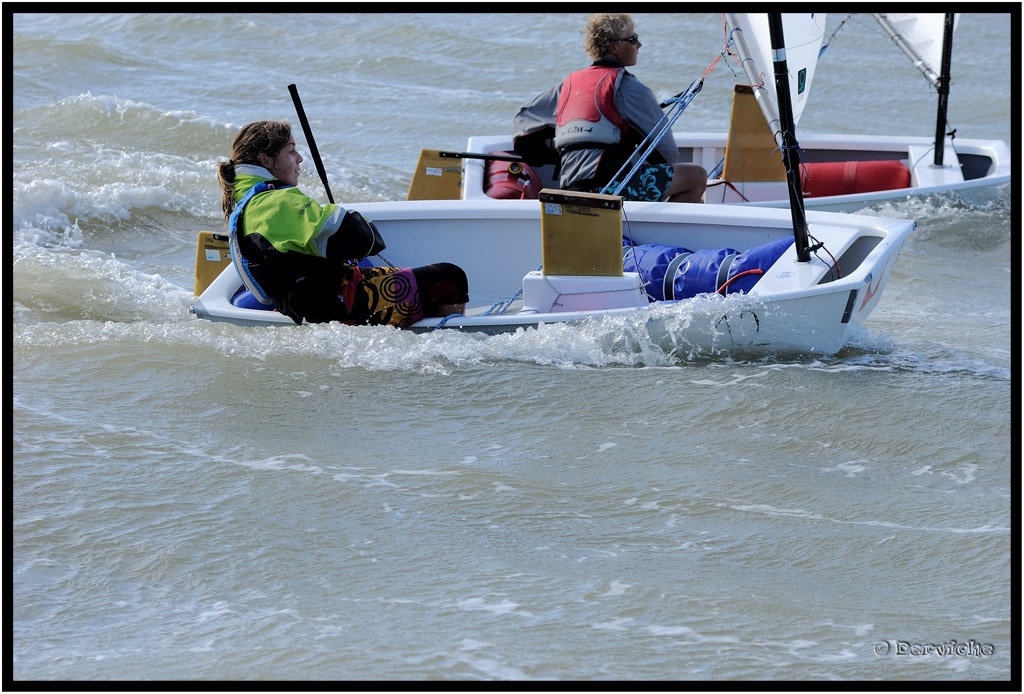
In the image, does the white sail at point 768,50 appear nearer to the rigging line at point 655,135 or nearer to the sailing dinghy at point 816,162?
the sailing dinghy at point 816,162

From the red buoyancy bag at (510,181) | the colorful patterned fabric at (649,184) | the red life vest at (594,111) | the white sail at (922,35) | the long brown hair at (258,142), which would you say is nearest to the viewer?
the long brown hair at (258,142)

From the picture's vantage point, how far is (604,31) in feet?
17.1

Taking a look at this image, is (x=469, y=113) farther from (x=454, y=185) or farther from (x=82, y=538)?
(x=82, y=538)

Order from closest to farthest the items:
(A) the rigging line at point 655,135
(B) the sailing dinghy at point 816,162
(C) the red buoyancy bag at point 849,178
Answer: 1. (A) the rigging line at point 655,135
2. (B) the sailing dinghy at point 816,162
3. (C) the red buoyancy bag at point 849,178

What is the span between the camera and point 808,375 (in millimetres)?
4531

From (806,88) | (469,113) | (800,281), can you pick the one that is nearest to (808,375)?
(800,281)

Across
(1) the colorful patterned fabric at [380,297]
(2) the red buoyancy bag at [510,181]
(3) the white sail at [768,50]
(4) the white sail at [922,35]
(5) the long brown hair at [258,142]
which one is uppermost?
(4) the white sail at [922,35]

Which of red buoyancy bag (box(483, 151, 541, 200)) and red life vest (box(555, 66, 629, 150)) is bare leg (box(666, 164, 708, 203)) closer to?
red life vest (box(555, 66, 629, 150))

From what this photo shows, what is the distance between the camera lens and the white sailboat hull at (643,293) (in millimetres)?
4492

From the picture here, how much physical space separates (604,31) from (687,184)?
887 millimetres

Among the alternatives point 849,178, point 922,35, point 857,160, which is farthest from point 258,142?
point 922,35

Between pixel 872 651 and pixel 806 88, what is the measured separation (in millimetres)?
3437

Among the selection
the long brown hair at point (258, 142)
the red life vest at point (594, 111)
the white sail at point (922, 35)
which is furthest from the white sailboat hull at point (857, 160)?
the long brown hair at point (258, 142)

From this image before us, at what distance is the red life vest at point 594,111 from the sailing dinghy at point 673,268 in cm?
34
